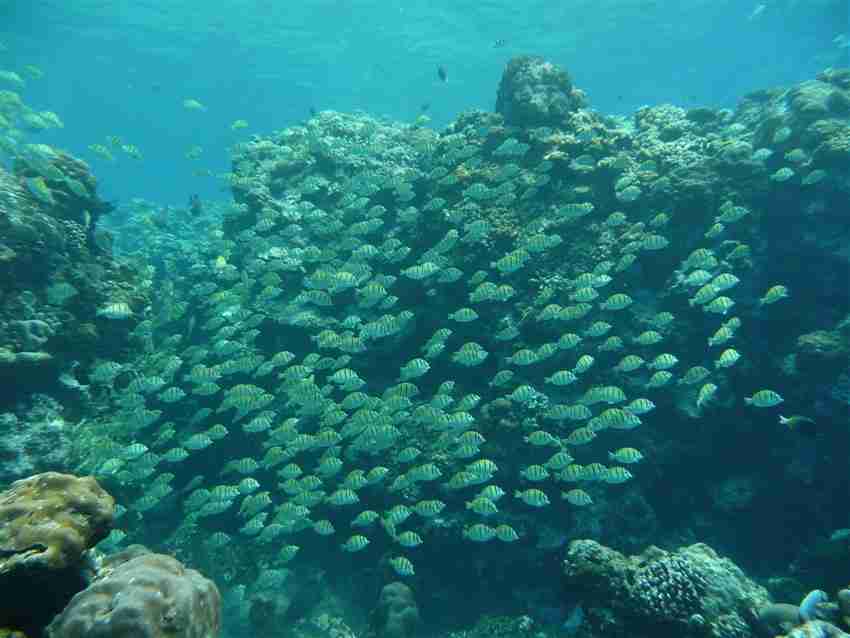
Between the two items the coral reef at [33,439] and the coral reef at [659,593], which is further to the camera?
the coral reef at [33,439]

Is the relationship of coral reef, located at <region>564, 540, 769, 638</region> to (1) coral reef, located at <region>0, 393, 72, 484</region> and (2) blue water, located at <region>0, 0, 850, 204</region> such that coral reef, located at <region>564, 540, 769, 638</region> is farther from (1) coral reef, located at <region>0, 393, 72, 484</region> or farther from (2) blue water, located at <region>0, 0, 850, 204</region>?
(2) blue water, located at <region>0, 0, 850, 204</region>

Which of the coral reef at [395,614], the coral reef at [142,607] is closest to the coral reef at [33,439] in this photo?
the coral reef at [142,607]

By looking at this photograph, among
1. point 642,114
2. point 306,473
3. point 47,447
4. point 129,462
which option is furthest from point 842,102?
point 47,447

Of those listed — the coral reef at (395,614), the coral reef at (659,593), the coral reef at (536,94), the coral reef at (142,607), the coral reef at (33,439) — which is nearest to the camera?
the coral reef at (142,607)

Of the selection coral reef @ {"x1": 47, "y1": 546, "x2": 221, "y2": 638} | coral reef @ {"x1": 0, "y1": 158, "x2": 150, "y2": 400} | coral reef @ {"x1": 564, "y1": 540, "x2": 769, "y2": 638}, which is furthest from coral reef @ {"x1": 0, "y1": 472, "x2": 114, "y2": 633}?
coral reef @ {"x1": 0, "y1": 158, "x2": 150, "y2": 400}

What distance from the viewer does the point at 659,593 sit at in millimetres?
7008

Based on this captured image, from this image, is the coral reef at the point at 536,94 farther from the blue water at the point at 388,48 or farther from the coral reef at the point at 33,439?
the blue water at the point at 388,48

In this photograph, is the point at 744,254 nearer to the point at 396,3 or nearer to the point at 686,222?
the point at 686,222

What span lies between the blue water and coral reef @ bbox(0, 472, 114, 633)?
24132 millimetres

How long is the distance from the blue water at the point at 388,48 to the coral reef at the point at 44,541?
24.1 m

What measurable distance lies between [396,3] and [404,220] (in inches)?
1491

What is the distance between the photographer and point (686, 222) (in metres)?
12.4

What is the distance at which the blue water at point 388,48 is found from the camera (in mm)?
45062

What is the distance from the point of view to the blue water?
45062 mm
